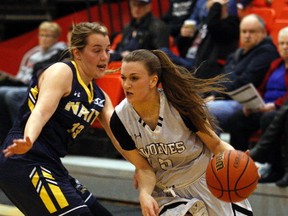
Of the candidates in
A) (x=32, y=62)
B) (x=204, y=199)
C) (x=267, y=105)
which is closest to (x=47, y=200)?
(x=204, y=199)

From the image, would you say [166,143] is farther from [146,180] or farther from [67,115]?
[67,115]

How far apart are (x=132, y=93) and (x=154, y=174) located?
20.7 inches

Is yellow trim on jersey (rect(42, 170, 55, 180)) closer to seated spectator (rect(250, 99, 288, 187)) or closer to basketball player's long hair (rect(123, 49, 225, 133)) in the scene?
basketball player's long hair (rect(123, 49, 225, 133))

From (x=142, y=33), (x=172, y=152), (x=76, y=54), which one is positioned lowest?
(x=142, y=33)

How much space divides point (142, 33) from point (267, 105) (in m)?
1.85

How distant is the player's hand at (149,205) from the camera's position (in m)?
3.81

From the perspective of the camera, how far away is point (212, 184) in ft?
12.5

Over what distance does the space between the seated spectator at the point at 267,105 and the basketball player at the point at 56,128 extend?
2.42m

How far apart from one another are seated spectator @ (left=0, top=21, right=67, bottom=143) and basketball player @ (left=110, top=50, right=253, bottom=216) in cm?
356

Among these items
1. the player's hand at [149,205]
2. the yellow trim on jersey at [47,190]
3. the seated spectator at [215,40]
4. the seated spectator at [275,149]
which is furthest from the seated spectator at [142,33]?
the player's hand at [149,205]

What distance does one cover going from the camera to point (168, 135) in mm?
3963

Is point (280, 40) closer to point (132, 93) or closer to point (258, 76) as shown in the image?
point (258, 76)

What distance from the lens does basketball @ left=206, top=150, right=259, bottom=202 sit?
379 centimetres

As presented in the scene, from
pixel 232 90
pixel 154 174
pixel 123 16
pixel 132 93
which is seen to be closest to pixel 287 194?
pixel 232 90
